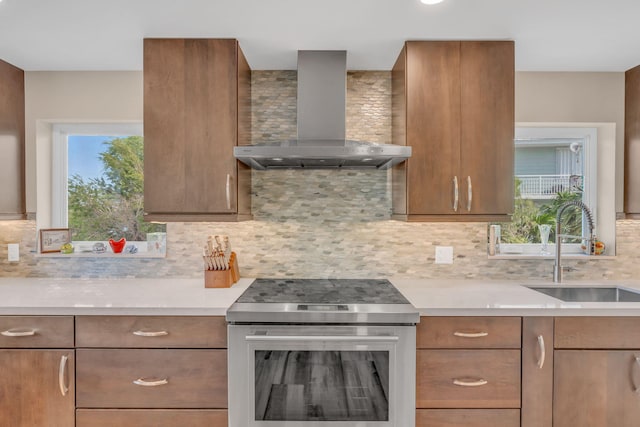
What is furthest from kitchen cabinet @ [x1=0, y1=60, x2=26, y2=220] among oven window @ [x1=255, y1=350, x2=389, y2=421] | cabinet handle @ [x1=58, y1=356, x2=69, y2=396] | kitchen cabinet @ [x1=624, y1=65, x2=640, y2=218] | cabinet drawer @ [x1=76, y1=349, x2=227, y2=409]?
kitchen cabinet @ [x1=624, y1=65, x2=640, y2=218]

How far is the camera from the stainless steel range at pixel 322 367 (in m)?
1.67

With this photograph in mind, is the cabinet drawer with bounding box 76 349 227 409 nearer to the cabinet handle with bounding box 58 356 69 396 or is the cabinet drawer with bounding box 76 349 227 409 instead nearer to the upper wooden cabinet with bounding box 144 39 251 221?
the cabinet handle with bounding box 58 356 69 396

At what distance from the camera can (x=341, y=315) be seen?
1.68m

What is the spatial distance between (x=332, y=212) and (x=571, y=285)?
146 cm

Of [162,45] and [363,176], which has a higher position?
[162,45]

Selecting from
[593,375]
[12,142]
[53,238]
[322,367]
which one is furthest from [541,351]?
[12,142]

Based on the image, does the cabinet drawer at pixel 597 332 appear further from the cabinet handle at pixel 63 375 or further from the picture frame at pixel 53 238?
the picture frame at pixel 53 238

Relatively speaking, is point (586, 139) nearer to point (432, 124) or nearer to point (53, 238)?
point (432, 124)

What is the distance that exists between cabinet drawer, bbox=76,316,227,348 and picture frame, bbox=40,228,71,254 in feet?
3.21

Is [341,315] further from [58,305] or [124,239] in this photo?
[124,239]

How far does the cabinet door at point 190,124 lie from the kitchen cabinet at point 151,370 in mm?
607

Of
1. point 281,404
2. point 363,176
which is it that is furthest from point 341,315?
point 363,176

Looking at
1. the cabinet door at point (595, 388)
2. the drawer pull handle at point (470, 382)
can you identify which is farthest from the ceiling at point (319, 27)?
the drawer pull handle at point (470, 382)

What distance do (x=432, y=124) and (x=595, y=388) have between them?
55.8 inches
